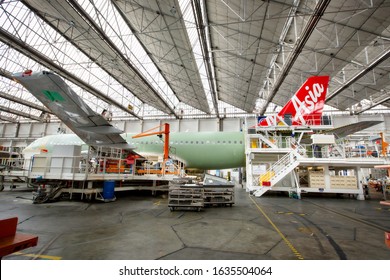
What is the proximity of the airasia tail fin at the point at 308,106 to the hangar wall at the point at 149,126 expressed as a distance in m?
18.5

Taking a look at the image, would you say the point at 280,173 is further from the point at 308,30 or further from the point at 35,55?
the point at 35,55

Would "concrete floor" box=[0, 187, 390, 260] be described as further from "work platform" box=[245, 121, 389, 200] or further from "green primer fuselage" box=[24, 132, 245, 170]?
"green primer fuselage" box=[24, 132, 245, 170]

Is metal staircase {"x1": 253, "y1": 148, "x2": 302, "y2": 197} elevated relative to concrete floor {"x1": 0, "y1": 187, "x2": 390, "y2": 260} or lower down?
elevated

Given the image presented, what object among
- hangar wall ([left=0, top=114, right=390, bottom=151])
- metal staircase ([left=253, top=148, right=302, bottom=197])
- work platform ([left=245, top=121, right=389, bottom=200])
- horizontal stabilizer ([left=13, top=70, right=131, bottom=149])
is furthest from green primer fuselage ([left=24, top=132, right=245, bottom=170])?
hangar wall ([left=0, top=114, right=390, bottom=151])

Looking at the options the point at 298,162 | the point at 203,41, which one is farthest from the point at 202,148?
the point at 203,41

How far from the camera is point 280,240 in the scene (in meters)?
4.93

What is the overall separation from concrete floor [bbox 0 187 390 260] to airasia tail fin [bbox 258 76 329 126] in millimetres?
9754

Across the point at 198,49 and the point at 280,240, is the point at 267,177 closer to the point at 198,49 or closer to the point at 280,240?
the point at 280,240

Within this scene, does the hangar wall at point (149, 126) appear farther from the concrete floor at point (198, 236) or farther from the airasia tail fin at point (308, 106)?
the concrete floor at point (198, 236)

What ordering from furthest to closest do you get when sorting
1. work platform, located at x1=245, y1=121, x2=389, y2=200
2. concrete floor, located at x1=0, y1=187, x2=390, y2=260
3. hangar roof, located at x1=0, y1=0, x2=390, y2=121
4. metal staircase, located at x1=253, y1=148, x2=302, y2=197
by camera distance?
hangar roof, located at x1=0, y1=0, x2=390, y2=121 < work platform, located at x1=245, y1=121, x2=389, y2=200 < metal staircase, located at x1=253, y1=148, x2=302, y2=197 < concrete floor, located at x1=0, y1=187, x2=390, y2=260

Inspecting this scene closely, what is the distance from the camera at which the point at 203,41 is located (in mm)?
16797

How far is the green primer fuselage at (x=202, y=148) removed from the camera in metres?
17.8

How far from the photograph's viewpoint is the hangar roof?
14602 millimetres
